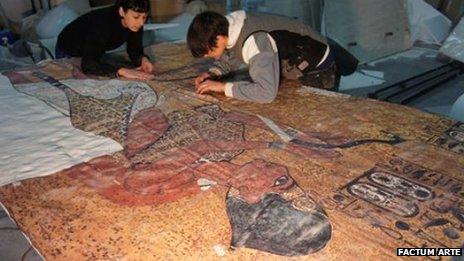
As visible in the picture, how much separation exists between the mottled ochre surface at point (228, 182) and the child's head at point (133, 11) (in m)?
0.54

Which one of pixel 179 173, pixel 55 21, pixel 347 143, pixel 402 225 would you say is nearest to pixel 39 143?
pixel 179 173

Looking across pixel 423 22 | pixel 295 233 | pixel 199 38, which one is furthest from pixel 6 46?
pixel 423 22

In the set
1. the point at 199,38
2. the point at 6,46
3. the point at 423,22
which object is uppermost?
the point at 199,38

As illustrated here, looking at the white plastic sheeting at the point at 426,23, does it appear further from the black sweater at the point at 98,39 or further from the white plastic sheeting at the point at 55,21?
the white plastic sheeting at the point at 55,21

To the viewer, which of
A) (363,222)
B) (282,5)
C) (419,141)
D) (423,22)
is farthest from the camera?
(423,22)

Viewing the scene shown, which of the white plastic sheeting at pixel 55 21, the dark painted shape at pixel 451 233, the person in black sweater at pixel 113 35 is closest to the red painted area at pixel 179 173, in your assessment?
the dark painted shape at pixel 451 233

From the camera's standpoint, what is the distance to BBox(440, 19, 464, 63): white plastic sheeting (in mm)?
3404

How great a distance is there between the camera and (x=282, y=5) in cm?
362

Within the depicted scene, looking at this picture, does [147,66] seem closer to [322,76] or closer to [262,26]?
[262,26]

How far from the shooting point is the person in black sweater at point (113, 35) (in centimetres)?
196

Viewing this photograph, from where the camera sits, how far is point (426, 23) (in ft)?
13.1

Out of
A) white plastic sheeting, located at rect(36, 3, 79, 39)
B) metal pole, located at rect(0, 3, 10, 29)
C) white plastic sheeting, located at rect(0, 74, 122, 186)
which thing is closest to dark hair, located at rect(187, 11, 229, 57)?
white plastic sheeting, located at rect(0, 74, 122, 186)

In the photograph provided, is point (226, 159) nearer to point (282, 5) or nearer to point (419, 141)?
point (419, 141)

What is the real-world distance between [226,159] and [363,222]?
0.47m
